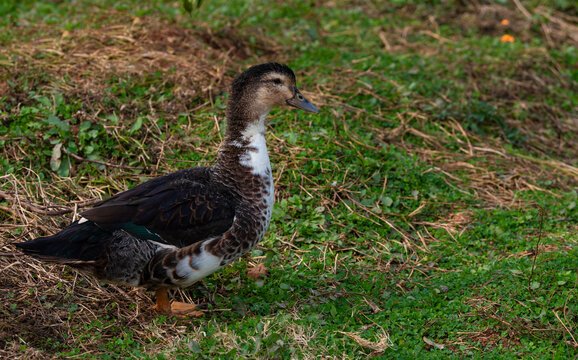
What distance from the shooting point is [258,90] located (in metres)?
4.50

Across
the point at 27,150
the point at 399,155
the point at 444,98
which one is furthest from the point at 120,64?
the point at 444,98

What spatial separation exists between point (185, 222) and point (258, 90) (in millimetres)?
1024

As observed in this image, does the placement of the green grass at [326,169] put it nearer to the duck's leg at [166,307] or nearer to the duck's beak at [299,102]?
the duck's leg at [166,307]

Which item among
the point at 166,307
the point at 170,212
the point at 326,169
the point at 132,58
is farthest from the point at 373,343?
the point at 132,58

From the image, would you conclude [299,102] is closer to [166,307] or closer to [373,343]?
[166,307]

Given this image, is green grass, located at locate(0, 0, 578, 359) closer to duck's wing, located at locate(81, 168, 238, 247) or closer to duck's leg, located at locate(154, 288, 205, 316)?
duck's leg, located at locate(154, 288, 205, 316)

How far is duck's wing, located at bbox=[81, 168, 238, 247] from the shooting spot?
13.3 feet

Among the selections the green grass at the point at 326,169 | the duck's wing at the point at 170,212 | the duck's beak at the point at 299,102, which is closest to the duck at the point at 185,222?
the duck's wing at the point at 170,212

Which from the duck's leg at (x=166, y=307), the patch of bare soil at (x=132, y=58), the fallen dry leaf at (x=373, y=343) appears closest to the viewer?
the fallen dry leaf at (x=373, y=343)

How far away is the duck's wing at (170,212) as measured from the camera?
406 cm

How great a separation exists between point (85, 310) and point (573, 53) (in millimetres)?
7145

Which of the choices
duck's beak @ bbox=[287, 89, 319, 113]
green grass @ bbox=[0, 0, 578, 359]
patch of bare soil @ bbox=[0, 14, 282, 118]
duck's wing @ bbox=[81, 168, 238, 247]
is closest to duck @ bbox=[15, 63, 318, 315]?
duck's wing @ bbox=[81, 168, 238, 247]

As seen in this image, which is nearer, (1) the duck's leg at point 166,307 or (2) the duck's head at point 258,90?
(1) the duck's leg at point 166,307

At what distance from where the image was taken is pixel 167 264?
4.05 m
